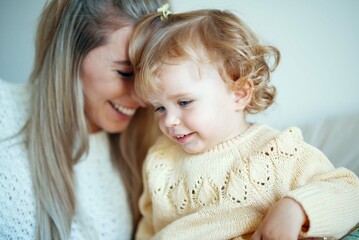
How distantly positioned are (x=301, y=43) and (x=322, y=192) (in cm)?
74

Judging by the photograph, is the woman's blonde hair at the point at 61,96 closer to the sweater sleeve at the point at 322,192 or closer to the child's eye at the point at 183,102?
the child's eye at the point at 183,102

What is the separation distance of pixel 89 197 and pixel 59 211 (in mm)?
149

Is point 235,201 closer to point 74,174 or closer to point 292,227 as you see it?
point 292,227

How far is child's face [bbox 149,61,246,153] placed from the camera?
967mm

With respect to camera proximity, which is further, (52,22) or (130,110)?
(130,110)

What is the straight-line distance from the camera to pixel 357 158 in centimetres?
115

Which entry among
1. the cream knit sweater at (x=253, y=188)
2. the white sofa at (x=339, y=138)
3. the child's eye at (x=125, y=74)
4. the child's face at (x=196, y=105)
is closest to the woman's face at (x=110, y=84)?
the child's eye at (x=125, y=74)

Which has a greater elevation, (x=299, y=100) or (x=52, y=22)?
(x=52, y=22)

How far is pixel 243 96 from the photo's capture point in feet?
3.41

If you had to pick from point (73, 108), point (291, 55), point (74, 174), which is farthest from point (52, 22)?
point (291, 55)

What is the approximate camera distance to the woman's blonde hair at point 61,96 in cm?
114

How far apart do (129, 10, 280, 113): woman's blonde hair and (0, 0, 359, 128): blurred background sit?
264 mm

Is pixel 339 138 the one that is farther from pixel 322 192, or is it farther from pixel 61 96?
pixel 61 96

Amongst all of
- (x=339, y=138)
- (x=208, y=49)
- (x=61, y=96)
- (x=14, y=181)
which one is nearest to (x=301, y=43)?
(x=339, y=138)
